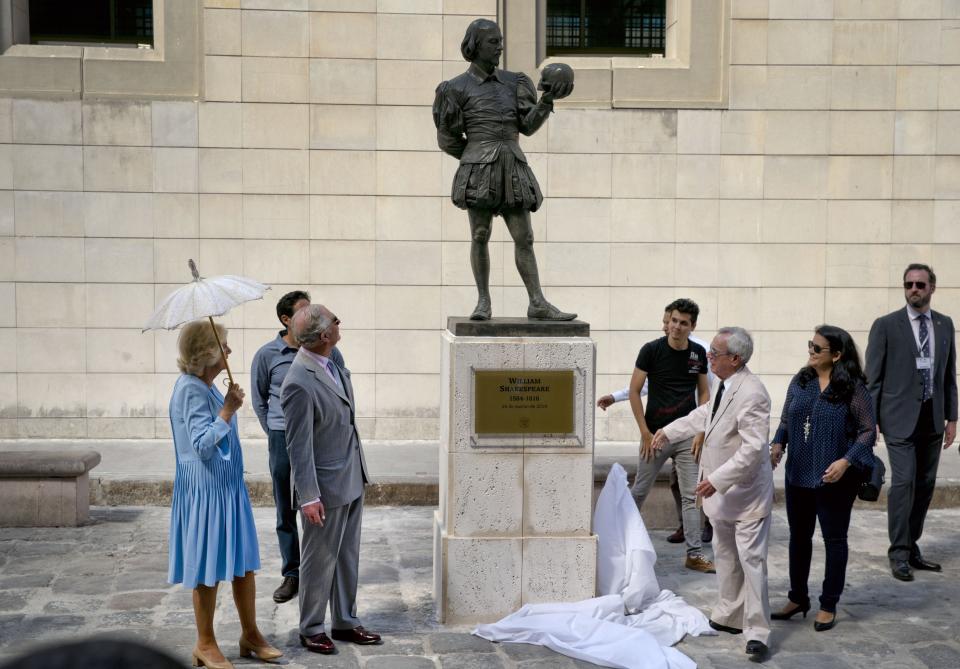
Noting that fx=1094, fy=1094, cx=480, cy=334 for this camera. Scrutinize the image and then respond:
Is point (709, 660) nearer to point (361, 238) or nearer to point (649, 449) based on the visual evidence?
point (649, 449)

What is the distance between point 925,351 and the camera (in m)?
7.90

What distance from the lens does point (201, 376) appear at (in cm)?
562

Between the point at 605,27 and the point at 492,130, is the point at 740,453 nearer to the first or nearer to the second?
the point at 492,130

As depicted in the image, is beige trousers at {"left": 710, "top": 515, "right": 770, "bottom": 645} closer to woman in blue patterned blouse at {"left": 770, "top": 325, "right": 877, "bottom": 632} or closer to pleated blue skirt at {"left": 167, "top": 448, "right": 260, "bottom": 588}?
woman in blue patterned blouse at {"left": 770, "top": 325, "right": 877, "bottom": 632}

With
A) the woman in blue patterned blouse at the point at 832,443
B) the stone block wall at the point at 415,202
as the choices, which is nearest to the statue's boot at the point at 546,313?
the woman in blue patterned blouse at the point at 832,443

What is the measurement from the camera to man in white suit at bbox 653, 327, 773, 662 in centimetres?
614

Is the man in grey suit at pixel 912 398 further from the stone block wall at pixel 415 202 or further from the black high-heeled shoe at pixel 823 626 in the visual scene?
the stone block wall at pixel 415 202

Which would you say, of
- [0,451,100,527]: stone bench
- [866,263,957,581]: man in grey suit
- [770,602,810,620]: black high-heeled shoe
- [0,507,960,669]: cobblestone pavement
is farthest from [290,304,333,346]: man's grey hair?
[866,263,957,581]: man in grey suit

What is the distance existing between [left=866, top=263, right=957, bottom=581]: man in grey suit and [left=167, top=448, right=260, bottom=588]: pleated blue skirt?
467cm

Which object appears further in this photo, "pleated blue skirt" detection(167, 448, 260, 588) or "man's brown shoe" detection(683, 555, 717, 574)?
"man's brown shoe" detection(683, 555, 717, 574)

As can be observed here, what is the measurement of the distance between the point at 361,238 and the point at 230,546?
21.3 ft

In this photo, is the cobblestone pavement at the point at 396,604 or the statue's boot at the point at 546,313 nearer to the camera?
the cobblestone pavement at the point at 396,604

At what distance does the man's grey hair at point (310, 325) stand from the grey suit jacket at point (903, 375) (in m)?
4.10

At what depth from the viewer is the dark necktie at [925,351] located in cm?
786
